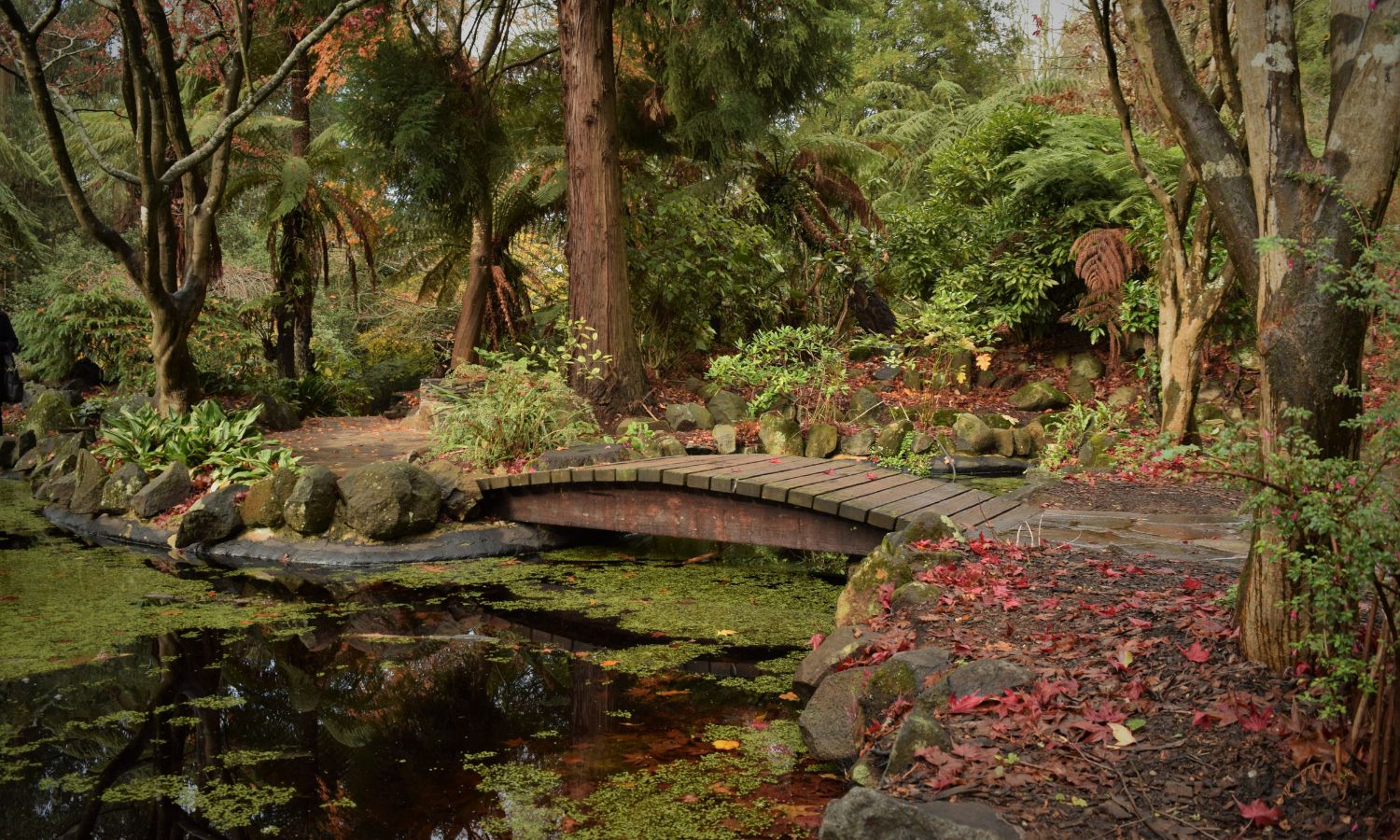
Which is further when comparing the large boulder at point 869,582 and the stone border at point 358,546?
the stone border at point 358,546

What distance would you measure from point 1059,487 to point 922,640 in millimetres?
2912

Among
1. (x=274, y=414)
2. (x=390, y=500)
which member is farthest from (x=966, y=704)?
(x=274, y=414)

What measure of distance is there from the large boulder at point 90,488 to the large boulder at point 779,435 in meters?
5.16

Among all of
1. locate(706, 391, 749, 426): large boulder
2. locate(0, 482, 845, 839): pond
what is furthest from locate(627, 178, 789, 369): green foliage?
locate(0, 482, 845, 839): pond

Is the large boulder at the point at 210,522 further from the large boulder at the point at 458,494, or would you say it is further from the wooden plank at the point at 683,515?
the wooden plank at the point at 683,515

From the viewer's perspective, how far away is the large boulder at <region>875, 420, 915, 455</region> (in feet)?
26.0

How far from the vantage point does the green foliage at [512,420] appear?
300 inches

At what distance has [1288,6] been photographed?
2.57 metres

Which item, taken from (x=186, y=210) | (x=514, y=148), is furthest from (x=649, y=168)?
(x=186, y=210)

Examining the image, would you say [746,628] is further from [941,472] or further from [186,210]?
[186,210]

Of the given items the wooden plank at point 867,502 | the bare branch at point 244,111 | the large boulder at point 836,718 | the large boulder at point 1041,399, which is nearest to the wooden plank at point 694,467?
the wooden plank at point 867,502

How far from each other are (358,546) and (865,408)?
4.38m

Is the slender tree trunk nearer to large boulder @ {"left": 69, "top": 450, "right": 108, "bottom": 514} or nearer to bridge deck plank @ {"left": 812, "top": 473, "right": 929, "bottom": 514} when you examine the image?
large boulder @ {"left": 69, "top": 450, "right": 108, "bottom": 514}

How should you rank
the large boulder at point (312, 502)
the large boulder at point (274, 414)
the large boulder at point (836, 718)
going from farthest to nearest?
1. the large boulder at point (274, 414)
2. the large boulder at point (312, 502)
3. the large boulder at point (836, 718)
